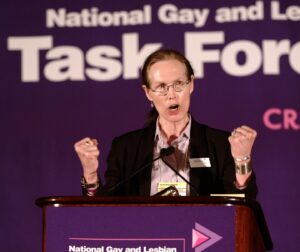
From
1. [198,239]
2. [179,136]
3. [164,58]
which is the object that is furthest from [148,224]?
[164,58]

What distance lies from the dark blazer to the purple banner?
980 millimetres

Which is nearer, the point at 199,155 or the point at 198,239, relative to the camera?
the point at 198,239

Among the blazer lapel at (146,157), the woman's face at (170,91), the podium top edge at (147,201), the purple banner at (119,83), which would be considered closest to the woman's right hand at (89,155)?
the blazer lapel at (146,157)

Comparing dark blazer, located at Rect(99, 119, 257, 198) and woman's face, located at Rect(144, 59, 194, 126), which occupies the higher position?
woman's face, located at Rect(144, 59, 194, 126)

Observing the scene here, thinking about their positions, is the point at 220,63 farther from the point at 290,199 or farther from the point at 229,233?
the point at 229,233

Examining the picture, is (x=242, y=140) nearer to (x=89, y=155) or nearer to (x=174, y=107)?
(x=89, y=155)

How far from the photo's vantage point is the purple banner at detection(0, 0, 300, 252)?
424cm

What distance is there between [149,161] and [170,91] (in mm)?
355

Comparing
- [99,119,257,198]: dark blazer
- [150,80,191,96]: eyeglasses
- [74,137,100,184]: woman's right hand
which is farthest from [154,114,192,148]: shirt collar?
[74,137,100,184]: woman's right hand

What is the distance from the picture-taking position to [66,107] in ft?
14.5

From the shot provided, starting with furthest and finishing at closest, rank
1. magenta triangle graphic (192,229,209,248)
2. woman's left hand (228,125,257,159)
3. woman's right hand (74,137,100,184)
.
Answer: woman's right hand (74,137,100,184) < woman's left hand (228,125,257,159) < magenta triangle graphic (192,229,209,248)

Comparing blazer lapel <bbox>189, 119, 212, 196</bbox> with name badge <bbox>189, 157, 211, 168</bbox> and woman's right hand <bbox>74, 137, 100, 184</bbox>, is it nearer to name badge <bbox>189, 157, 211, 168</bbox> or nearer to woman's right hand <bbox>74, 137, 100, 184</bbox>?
name badge <bbox>189, 157, 211, 168</bbox>

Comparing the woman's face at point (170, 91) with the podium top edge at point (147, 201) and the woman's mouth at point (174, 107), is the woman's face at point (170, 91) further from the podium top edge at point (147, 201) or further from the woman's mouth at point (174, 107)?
the podium top edge at point (147, 201)

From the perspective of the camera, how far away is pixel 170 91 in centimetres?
334
